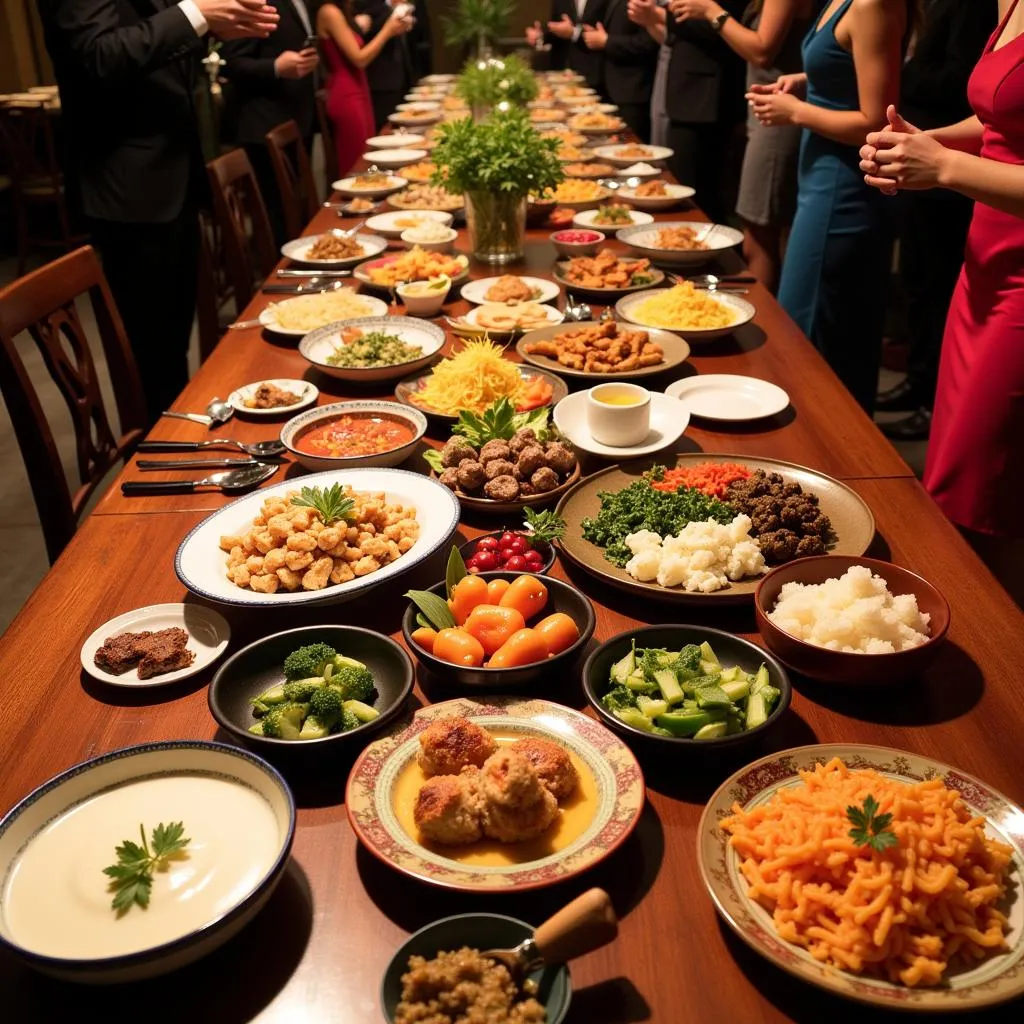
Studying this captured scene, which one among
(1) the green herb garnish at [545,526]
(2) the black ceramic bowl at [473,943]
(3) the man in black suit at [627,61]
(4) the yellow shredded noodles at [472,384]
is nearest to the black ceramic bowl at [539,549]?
(1) the green herb garnish at [545,526]

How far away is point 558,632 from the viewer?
52.9 inches

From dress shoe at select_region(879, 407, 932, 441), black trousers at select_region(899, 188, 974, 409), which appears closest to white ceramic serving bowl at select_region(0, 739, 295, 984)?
dress shoe at select_region(879, 407, 932, 441)

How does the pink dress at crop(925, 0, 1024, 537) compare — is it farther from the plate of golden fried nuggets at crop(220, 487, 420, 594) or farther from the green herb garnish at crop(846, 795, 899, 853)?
the green herb garnish at crop(846, 795, 899, 853)

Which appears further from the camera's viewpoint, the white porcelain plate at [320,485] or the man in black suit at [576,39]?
the man in black suit at [576,39]

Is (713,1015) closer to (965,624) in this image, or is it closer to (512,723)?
(512,723)

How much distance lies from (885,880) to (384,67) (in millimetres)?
8463

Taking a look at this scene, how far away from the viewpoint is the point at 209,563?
62.1 inches

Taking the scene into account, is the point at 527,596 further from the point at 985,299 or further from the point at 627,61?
the point at 627,61

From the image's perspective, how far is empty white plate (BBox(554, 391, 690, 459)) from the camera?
1.94m

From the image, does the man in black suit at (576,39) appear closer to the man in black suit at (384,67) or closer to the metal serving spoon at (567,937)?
the man in black suit at (384,67)

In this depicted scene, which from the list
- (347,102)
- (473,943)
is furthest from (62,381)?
(347,102)

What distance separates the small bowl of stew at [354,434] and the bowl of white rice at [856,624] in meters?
0.84

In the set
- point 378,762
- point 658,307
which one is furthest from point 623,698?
point 658,307

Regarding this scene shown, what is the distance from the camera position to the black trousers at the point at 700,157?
5844mm
